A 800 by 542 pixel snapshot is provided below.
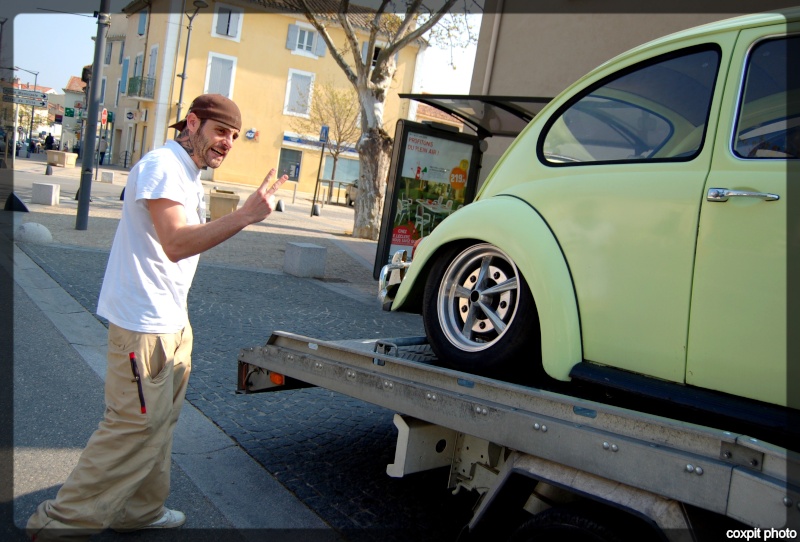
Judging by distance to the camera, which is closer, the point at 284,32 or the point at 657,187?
the point at 657,187

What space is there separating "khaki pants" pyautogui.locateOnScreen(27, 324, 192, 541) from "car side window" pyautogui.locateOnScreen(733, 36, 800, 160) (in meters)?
2.52

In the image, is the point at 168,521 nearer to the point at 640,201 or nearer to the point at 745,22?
the point at 640,201

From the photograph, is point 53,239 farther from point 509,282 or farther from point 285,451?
point 509,282

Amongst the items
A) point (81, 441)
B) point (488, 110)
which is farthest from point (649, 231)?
point (488, 110)

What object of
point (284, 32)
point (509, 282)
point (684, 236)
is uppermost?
point (284, 32)

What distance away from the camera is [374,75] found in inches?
699

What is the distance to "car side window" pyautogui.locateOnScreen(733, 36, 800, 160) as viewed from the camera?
8.94 feet

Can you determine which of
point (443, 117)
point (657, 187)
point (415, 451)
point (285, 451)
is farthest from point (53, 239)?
point (443, 117)

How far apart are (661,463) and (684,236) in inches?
36.0

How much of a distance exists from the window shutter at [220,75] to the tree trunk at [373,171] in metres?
26.9

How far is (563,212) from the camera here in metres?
3.26

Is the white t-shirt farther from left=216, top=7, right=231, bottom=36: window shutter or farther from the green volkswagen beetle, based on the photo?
left=216, top=7, right=231, bottom=36: window shutter

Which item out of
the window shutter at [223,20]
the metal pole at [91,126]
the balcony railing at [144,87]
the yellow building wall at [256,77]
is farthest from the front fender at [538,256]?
the balcony railing at [144,87]

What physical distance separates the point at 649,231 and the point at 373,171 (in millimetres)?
15959
